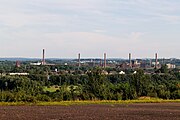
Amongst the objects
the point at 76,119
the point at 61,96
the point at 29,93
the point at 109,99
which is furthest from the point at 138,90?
the point at 76,119

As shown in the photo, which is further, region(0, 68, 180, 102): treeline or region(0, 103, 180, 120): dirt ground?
region(0, 68, 180, 102): treeline

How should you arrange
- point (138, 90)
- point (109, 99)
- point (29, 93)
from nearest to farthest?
point (29, 93), point (109, 99), point (138, 90)

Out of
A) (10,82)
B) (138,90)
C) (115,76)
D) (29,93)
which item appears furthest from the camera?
(115,76)

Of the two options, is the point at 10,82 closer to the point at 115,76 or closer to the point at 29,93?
the point at 29,93

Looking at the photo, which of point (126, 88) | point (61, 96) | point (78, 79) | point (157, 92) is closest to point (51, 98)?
point (61, 96)

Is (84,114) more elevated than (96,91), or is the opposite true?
(84,114)

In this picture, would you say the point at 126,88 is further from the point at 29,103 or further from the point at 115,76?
the point at 115,76

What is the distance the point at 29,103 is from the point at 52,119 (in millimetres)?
29258

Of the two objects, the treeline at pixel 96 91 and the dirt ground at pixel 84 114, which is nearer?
the dirt ground at pixel 84 114

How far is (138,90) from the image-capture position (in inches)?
3410

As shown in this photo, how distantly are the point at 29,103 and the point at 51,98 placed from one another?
8851 mm

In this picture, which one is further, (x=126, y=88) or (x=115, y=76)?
(x=115, y=76)

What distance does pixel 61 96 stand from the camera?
76.1 metres

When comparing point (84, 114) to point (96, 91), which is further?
point (96, 91)
